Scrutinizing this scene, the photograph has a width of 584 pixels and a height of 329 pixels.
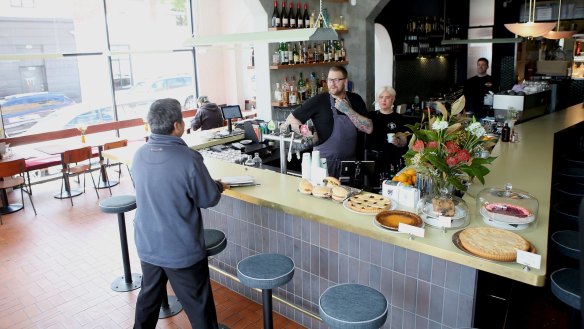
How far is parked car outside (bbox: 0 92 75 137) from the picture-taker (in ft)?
25.2

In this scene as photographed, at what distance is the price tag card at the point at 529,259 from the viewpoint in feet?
6.82

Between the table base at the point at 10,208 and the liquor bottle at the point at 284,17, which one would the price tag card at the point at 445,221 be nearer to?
the liquor bottle at the point at 284,17

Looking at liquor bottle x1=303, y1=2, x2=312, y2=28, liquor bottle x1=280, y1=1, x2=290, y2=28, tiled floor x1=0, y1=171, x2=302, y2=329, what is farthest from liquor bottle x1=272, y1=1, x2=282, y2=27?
tiled floor x1=0, y1=171, x2=302, y2=329

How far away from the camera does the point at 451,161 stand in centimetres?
262

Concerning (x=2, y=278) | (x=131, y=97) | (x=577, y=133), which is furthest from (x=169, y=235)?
(x=131, y=97)

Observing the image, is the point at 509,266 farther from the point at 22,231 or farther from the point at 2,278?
the point at 22,231

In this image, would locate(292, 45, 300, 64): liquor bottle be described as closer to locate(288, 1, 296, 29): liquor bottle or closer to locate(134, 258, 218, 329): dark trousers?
locate(288, 1, 296, 29): liquor bottle

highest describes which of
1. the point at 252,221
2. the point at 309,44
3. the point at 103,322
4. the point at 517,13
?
the point at 517,13

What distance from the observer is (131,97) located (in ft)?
31.3

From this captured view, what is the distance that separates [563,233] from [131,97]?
848cm

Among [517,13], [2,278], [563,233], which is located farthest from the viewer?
[517,13]

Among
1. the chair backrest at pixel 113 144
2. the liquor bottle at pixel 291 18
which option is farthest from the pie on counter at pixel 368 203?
the chair backrest at pixel 113 144

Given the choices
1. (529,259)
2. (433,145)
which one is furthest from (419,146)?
(529,259)

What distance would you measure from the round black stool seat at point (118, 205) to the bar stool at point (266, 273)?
1655mm
